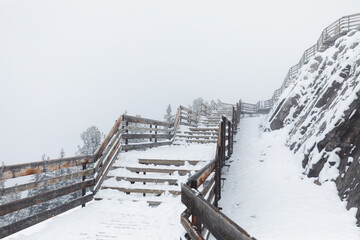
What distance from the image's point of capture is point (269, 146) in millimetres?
12664

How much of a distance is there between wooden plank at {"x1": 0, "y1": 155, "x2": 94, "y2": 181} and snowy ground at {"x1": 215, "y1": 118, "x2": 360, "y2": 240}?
4320 mm

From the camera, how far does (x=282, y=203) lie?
6.14m

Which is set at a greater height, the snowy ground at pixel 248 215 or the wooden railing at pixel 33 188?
the wooden railing at pixel 33 188

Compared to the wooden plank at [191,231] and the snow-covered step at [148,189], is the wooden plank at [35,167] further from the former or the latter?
the wooden plank at [191,231]

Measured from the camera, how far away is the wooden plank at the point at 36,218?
13.5 feet

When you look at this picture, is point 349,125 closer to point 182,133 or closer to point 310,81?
point 182,133

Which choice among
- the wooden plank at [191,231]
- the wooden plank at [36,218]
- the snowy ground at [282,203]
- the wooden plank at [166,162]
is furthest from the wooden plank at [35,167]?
the snowy ground at [282,203]

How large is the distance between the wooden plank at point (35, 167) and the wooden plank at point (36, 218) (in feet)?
2.91

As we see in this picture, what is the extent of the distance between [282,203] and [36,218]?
5.97 metres

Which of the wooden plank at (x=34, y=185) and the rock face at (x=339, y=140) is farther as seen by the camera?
the rock face at (x=339, y=140)

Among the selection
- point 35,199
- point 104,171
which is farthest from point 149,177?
point 35,199

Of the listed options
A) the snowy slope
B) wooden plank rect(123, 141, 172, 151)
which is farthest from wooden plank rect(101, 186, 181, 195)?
wooden plank rect(123, 141, 172, 151)

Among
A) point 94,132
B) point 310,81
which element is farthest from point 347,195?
point 94,132

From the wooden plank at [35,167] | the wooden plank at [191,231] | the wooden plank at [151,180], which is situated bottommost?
the wooden plank at [151,180]
